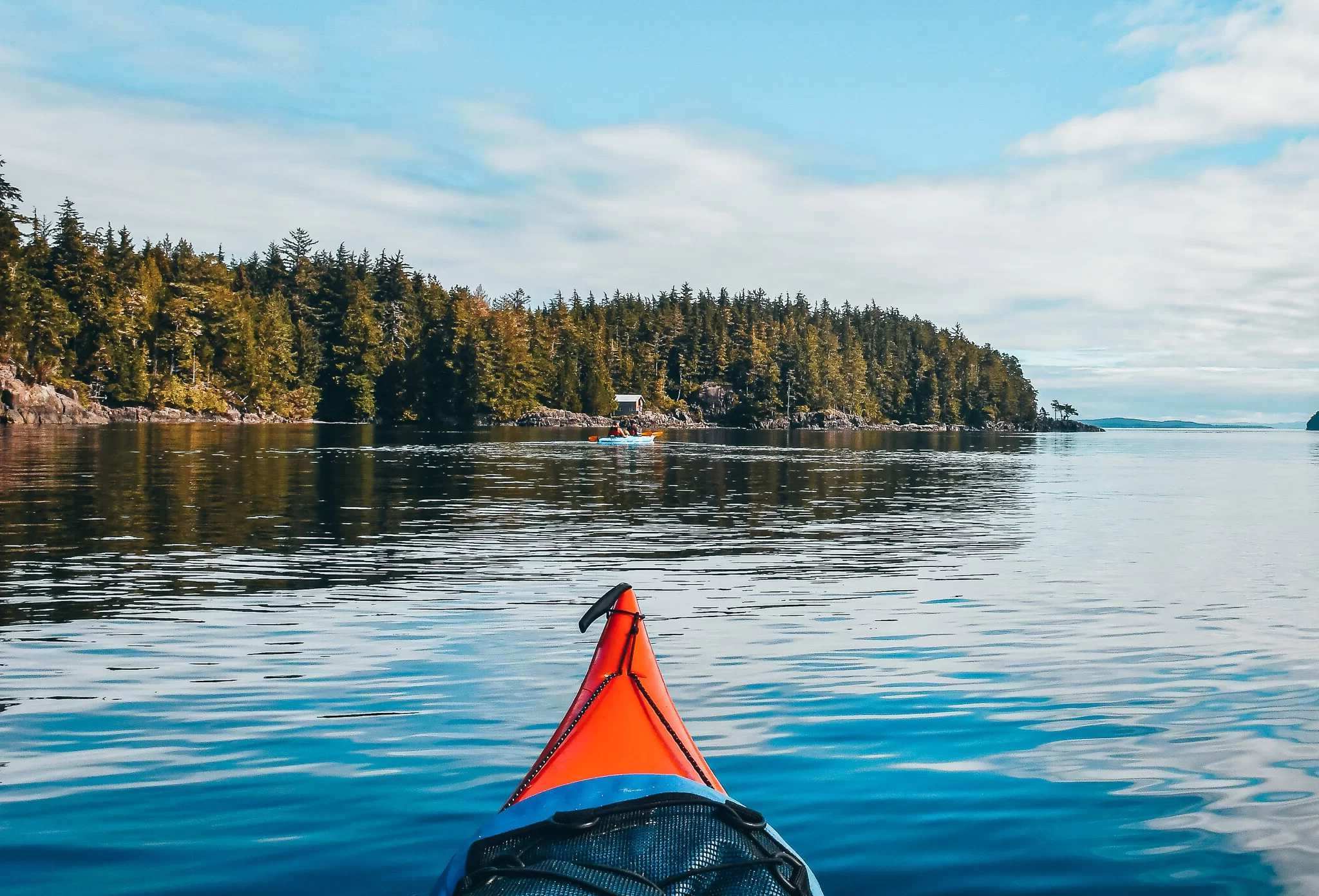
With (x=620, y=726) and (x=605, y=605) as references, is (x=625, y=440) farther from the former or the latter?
(x=620, y=726)

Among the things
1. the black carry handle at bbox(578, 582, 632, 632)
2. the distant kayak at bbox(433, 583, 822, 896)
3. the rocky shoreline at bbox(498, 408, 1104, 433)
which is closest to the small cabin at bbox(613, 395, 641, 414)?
the rocky shoreline at bbox(498, 408, 1104, 433)

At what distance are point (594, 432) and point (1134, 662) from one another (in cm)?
11813

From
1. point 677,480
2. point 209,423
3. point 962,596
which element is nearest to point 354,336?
point 209,423

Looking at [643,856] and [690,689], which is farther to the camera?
[690,689]

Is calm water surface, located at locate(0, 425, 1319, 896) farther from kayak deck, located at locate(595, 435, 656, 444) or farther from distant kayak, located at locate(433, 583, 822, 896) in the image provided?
kayak deck, located at locate(595, 435, 656, 444)

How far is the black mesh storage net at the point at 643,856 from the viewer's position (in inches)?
182

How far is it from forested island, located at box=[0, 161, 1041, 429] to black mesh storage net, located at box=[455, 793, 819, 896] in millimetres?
108167

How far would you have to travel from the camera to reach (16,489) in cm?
3344

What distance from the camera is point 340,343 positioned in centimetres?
16275

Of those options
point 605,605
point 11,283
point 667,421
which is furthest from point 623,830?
point 667,421

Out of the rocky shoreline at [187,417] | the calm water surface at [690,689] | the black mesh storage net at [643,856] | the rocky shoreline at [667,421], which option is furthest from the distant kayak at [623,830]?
the rocky shoreline at [667,421]

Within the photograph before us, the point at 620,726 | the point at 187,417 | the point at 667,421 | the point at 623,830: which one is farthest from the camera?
the point at 667,421

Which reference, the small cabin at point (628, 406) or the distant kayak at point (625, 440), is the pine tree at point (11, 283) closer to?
the distant kayak at point (625, 440)

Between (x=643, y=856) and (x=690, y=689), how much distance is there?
21.3 feet
